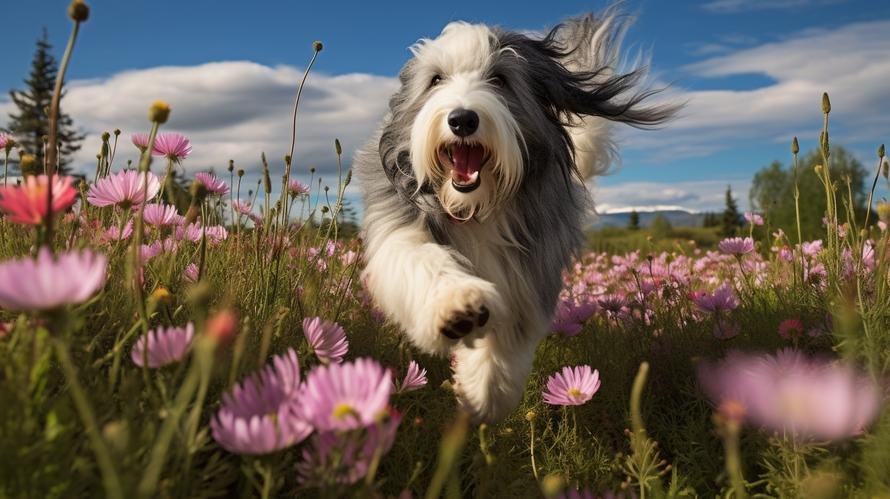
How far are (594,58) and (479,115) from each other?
2379 millimetres

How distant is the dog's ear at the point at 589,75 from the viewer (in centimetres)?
375

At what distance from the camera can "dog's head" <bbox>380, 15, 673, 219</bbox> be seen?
10.1ft

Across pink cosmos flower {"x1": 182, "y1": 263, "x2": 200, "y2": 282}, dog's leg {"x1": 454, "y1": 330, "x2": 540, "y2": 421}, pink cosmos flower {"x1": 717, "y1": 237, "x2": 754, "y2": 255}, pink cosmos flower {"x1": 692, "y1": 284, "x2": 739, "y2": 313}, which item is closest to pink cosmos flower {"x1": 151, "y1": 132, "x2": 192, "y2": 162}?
pink cosmos flower {"x1": 182, "y1": 263, "x2": 200, "y2": 282}

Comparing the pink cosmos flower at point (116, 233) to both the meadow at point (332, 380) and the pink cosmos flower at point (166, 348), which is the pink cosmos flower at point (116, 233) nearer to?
the meadow at point (332, 380)

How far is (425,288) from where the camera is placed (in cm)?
286

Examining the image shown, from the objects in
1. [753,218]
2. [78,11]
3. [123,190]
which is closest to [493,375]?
[123,190]

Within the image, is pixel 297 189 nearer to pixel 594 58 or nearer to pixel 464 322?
pixel 464 322

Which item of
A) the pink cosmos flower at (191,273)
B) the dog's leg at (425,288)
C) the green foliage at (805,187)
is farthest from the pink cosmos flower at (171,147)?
the green foliage at (805,187)

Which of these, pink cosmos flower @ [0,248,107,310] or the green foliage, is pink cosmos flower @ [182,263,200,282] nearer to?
pink cosmos flower @ [0,248,107,310]

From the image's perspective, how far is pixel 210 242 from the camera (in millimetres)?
3809

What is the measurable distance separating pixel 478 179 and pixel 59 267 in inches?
92.6

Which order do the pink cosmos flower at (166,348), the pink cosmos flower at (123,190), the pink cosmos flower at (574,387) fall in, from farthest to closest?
the pink cosmos flower at (574,387), the pink cosmos flower at (123,190), the pink cosmos flower at (166,348)

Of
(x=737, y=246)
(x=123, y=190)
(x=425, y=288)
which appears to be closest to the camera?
(x=123, y=190)

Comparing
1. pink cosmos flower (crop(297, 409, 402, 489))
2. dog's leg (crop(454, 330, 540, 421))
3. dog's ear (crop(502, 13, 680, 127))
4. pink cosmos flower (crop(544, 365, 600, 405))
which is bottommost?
dog's leg (crop(454, 330, 540, 421))
